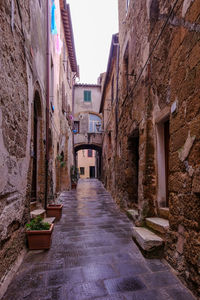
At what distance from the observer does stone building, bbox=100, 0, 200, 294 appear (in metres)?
2.19

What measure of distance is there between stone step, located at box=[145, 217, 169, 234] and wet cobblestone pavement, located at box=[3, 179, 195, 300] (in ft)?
1.44

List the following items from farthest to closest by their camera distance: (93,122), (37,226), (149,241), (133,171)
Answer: (93,122) → (133,171) → (37,226) → (149,241)

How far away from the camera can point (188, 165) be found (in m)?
2.32

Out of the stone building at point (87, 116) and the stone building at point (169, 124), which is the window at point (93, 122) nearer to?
the stone building at point (87, 116)

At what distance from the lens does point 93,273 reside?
8.17ft

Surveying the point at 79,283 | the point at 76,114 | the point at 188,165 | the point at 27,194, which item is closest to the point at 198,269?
the point at 188,165

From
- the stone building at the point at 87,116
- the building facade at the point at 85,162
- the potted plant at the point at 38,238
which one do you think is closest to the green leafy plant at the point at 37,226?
the potted plant at the point at 38,238

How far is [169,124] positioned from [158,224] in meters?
1.60

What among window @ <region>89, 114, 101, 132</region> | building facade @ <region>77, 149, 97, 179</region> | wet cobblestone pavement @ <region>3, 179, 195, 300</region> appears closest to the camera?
wet cobblestone pavement @ <region>3, 179, 195, 300</region>

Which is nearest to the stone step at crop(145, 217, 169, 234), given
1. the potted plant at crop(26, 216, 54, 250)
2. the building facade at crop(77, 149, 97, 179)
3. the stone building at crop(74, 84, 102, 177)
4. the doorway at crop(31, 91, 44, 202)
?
the potted plant at crop(26, 216, 54, 250)

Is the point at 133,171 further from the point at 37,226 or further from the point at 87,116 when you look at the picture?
the point at 87,116

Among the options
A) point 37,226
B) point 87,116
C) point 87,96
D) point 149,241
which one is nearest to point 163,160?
point 149,241

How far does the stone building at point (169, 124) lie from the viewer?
2192 mm

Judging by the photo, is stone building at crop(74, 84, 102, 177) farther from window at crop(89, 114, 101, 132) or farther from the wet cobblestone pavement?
the wet cobblestone pavement
